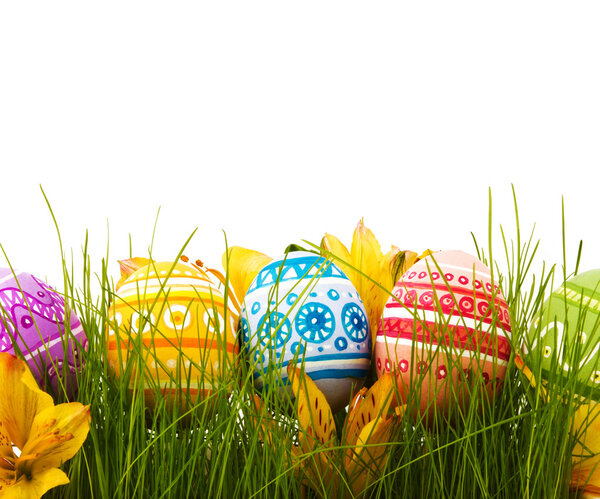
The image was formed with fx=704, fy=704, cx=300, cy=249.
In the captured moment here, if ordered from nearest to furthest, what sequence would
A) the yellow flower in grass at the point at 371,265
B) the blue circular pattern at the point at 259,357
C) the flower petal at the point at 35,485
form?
the flower petal at the point at 35,485 → the blue circular pattern at the point at 259,357 → the yellow flower in grass at the point at 371,265

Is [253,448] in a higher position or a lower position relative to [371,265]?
lower

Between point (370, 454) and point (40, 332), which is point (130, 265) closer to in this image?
point (40, 332)

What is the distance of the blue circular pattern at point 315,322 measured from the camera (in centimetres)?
76

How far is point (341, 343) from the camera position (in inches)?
30.3

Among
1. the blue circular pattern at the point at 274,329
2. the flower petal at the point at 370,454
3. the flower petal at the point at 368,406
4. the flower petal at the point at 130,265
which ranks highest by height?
the flower petal at the point at 130,265

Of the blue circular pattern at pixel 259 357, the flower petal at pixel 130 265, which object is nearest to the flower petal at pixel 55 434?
the blue circular pattern at pixel 259 357

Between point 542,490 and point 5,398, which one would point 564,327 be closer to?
point 542,490

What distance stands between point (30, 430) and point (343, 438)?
0.31 m

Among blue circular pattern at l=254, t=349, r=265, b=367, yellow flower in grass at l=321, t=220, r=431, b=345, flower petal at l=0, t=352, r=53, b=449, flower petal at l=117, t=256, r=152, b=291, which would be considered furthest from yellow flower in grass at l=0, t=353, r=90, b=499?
yellow flower in grass at l=321, t=220, r=431, b=345

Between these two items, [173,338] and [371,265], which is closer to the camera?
[173,338]

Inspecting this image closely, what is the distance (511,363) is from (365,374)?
16 cm

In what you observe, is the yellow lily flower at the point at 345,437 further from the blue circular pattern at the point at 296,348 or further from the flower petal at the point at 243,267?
the flower petal at the point at 243,267

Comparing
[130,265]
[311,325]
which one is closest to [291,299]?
[311,325]

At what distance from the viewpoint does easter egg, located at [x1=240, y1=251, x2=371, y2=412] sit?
0.76 m
